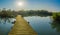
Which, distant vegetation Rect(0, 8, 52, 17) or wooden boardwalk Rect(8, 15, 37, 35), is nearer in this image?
wooden boardwalk Rect(8, 15, 37, 35)

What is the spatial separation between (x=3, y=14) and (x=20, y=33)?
2.01ft

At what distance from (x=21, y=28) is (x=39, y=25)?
43cm

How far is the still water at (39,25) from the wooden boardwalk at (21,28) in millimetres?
86

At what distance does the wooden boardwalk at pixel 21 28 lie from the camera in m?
3.97

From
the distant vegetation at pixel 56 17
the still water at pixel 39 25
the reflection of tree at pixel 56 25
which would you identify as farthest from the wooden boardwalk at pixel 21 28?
the distant vegetation at pixel 56 17

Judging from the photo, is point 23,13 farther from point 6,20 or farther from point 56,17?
point 56,17

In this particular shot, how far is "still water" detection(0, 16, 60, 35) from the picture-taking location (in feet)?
13.3

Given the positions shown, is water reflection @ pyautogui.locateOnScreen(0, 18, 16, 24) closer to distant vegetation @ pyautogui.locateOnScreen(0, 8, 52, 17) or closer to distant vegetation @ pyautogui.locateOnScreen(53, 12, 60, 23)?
distant vegetation @ pyautogui.locateOnScreen(0, 8, 52, 17)

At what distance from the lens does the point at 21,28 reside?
13.1 ft

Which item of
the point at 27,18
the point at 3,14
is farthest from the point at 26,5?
the point at 3,14

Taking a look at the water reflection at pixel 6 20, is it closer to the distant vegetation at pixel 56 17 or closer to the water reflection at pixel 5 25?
the water reflection at pixel 5 25

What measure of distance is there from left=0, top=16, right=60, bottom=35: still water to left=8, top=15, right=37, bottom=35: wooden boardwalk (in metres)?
0.09

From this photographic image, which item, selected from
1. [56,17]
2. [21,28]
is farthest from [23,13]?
[56,17]

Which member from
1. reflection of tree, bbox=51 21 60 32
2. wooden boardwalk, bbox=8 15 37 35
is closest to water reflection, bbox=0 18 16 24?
wooden boardwalk, bbox=8 15 37 35
